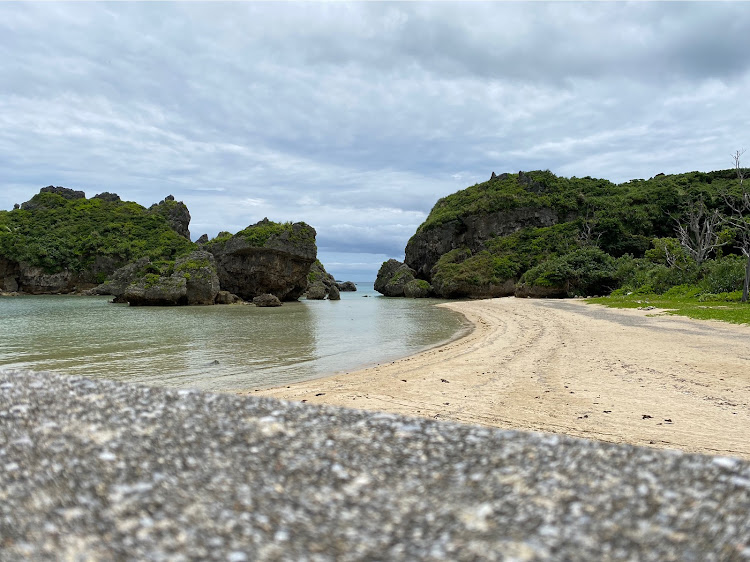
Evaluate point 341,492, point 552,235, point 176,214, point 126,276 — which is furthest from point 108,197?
point 341,492

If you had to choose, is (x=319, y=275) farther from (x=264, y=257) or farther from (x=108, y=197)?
(x=108, y=197)

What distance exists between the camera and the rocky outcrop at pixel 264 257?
56781mm

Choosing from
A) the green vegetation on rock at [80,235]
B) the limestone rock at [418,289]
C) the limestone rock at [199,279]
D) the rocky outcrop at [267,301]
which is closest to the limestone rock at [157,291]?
the limestone rock at [199,279]

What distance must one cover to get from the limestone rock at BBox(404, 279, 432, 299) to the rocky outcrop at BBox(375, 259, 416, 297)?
11.0ft

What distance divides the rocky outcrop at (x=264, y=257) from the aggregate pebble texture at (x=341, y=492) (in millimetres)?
54580

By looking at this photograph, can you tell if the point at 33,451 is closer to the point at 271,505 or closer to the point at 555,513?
the point at 271,505

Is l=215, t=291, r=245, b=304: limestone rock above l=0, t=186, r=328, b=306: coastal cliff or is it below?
below

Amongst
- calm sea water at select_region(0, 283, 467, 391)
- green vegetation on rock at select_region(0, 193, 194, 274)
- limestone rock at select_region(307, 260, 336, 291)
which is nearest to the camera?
calm sea water at select_region(0, 283, 467, 391)

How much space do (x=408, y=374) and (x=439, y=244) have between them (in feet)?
243

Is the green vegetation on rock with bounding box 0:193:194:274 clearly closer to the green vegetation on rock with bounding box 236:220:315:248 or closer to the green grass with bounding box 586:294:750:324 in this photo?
the green vegetation on rock with bounding box 236:220:315:248

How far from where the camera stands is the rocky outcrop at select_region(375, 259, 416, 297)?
8275cm

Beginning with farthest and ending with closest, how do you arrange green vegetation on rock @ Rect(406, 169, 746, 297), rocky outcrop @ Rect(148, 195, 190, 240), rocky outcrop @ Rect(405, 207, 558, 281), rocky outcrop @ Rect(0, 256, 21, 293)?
rocky outcrop @ Rect(148, 195, 190, 240) < rocky outcrop @ Rect(405, 207, 558, 281) < rocky outcrop @ Rect(0, 256, 21, 293) < green vegetation on rock @ Rect(406, 169, 746, 297)

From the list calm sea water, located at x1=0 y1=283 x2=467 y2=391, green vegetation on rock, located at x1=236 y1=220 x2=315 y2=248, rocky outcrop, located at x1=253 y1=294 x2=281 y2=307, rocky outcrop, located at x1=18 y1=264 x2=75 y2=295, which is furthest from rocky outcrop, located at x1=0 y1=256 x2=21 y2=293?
Result: calm sea water, located at x1=0 y1=283 x2=467 y2=391

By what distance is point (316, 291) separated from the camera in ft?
237
